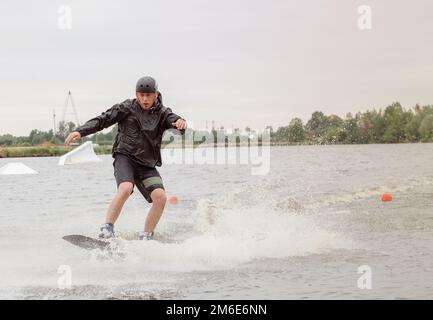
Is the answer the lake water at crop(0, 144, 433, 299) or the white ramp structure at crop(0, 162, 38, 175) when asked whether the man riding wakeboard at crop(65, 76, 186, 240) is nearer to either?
the lake water at crop(0, 144, 433, 299)

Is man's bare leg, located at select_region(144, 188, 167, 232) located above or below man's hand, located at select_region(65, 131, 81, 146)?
below

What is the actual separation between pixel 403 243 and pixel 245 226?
8.78 feet

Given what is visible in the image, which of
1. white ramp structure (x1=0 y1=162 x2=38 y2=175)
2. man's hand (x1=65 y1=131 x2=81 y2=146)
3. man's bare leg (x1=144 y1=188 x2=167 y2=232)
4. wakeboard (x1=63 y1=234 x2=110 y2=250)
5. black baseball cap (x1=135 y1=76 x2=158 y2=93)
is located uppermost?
black baseball cap (x1=135 y1=76 x2=158 y2=93)

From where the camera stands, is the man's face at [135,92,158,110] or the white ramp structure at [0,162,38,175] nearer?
the man's face at [135,92,158,110]

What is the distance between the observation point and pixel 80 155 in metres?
63.8

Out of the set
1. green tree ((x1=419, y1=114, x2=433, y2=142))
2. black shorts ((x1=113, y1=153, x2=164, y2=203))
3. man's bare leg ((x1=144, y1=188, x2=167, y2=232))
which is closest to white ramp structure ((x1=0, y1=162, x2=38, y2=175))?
black shorts ((x1=113, y1=153, x2=164, y2=203))

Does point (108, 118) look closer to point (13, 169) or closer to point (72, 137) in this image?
point (72, 137)

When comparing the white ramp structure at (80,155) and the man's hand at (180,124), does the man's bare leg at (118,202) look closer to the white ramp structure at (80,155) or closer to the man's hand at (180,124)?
the man's hand at (180,124)

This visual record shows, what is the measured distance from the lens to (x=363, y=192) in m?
19.5

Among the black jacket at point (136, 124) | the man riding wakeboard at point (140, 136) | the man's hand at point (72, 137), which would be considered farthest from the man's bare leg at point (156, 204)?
the man's hand at point (72, 137)

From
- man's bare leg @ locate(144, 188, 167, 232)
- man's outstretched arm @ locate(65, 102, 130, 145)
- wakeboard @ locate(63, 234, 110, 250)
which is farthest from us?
man's bare leg @ locate(144, 188, 167, 232)

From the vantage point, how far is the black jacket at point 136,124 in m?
9.28

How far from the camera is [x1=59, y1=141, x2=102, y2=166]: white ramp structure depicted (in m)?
61.2

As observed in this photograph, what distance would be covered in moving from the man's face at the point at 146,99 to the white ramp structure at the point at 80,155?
2068 inches
